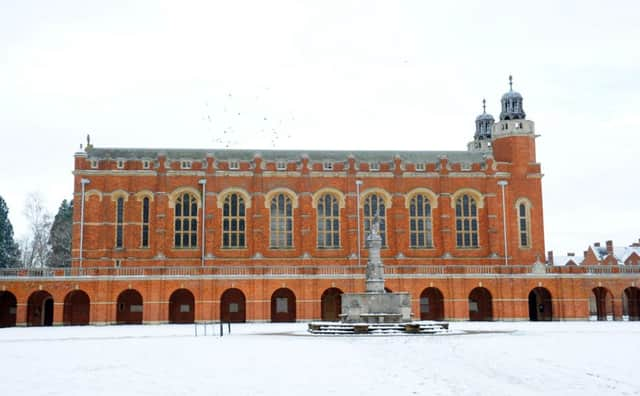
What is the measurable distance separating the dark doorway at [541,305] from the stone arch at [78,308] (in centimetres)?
3573

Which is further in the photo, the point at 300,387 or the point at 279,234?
the point at 279,234

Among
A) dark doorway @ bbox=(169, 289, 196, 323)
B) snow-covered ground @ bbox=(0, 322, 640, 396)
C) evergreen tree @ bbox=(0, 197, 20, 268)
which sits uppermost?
evergreen tree @ bbox=(0, 197, 20, 268)

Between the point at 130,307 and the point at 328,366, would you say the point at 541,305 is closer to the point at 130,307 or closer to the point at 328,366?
the point at 130,307

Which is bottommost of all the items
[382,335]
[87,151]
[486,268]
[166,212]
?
[382,335]

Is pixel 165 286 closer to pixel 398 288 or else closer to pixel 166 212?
pixel 166 212

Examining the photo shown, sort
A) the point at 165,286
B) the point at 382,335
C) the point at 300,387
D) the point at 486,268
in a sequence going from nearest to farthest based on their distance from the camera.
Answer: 1. the point at 300,387
2. the point at 382,335
3. the point at 165,286
4. the point at 486,268

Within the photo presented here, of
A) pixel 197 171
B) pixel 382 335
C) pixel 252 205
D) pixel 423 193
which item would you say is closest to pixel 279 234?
pixel 252 205

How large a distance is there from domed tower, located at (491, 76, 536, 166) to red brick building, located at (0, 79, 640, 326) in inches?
4.9

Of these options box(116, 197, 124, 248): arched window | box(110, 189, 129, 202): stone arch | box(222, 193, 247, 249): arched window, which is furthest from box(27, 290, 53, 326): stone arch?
box(222, 193, 247, 249): arched window

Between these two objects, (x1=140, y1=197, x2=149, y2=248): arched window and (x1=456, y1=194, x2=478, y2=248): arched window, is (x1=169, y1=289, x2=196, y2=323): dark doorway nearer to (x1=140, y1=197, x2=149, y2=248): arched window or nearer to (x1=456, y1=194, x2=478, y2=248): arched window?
(x1=140, y1=197, x2=149, y2=248): arched window

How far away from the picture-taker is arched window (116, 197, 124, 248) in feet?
202

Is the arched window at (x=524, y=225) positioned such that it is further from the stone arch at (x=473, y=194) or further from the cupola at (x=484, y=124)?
the cupola at (x=484, y=124)

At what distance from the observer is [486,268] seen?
58375 mm

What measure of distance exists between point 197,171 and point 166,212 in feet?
14.1
